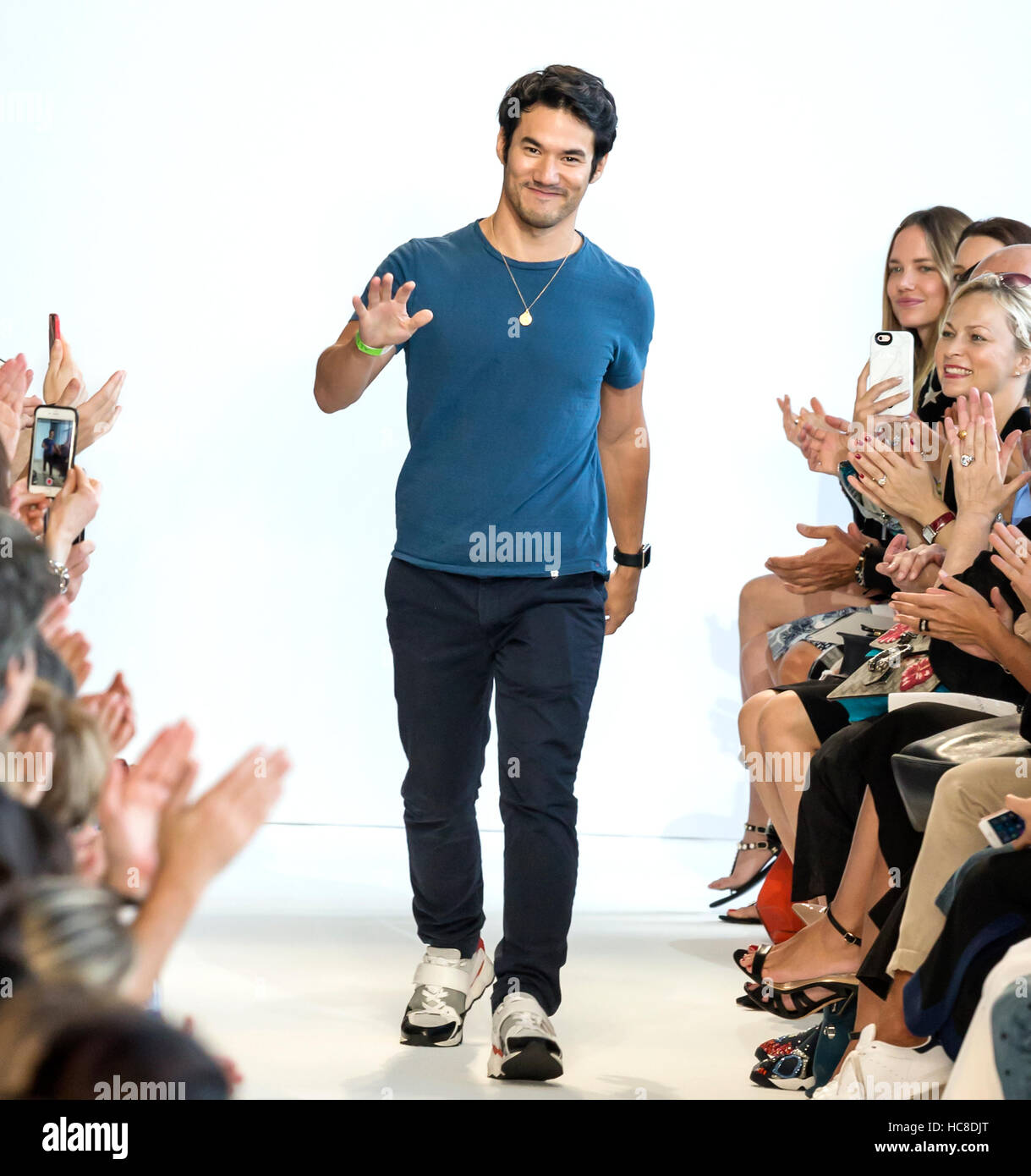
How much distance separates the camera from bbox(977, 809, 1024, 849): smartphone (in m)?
1.79

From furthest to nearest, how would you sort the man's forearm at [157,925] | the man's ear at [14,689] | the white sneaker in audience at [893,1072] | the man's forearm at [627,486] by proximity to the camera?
the man's forearm at [627,486]
the white sneaker in audience at [893,1072]
the man's ear at [14,689]
the man's forearm at [157,925]

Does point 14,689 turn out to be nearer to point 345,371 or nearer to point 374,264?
point 345,371

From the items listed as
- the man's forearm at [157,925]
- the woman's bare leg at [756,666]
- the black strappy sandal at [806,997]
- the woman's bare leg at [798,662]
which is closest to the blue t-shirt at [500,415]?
the black strappy sandal at [806,997]

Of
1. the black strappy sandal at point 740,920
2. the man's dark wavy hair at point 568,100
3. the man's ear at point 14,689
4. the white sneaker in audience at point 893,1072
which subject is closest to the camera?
the man's ear at point 14,689

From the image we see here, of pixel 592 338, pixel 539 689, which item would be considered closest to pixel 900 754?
pixel 539 689

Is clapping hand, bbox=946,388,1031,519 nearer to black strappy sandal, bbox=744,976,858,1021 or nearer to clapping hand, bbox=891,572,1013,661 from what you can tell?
clapping hand, bbox=891,572,1013,661

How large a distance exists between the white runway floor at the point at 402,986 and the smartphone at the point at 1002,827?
1.82 ft

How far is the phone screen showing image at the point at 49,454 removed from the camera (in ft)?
7.86

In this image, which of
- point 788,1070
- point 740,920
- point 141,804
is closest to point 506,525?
point 788,1070

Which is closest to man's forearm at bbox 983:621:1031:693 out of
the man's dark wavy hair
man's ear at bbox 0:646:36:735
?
the man's dark wavy hair

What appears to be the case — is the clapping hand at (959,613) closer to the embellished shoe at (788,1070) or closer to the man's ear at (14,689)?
the embellished shoe at (788,1070)

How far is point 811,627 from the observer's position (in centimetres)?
320

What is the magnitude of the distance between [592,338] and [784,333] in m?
2.26

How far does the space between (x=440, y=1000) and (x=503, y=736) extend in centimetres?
43
